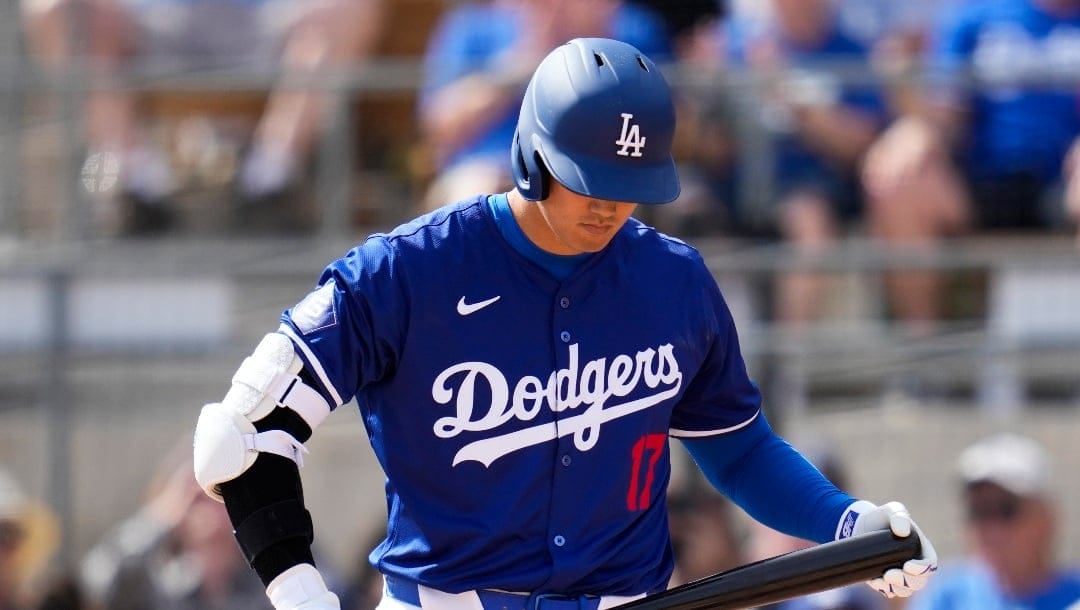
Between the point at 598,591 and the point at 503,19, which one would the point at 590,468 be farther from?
the point at 503,19

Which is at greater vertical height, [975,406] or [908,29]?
[908,29]

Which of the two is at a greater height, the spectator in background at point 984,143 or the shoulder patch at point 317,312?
the shoulder patch at point 317,312

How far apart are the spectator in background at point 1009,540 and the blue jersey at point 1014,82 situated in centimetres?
139

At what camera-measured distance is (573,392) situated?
335 cm

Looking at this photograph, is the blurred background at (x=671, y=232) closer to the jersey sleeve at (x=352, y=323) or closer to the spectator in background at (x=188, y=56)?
the spectator in background at (x=188, y=56)

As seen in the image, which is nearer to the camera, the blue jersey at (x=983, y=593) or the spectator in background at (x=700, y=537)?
the blue jersey at (x=983, y=593)

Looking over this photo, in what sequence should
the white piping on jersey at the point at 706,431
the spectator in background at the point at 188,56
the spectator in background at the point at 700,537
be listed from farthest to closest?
the spectator in background at the point at 188,56 < the spectator in background at the point at 700,537 < the white piping on jersey at the point at 706,431

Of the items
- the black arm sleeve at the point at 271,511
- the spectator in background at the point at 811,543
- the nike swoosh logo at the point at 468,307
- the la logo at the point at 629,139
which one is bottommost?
the spectator in background at the point at 811,543

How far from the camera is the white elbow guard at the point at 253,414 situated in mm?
3104

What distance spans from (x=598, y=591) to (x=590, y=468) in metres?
0.26

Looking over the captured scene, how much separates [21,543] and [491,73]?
104 inches

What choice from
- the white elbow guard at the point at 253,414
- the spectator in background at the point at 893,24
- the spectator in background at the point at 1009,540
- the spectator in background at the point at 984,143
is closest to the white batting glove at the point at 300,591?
the white elbow guard at the point at 253,414


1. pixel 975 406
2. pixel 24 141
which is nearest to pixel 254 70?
pixel 24 141

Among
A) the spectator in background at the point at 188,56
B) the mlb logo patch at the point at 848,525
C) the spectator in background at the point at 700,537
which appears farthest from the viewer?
the spectator in background at the point at 188,56
